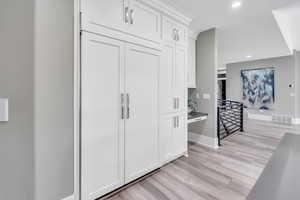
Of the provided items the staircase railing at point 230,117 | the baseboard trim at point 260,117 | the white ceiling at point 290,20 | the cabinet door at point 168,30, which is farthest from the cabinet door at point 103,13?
the baseboard trim at point 260,117

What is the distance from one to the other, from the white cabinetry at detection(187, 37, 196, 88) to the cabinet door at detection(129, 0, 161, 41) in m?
1.41

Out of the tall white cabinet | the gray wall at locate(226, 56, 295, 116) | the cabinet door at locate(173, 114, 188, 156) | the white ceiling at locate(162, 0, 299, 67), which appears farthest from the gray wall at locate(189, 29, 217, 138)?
the gray wall at locate(226, 56, 295, 116)

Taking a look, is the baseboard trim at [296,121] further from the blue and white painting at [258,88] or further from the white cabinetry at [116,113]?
the white cabinetry at [116,113]

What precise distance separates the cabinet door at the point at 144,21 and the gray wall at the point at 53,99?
76cm

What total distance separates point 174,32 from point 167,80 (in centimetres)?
90

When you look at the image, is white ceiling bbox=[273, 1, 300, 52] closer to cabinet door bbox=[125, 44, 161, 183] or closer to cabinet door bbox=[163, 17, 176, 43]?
cabinet door bbox=[163, 17, 176, 43]

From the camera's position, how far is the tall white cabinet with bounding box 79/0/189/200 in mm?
1623

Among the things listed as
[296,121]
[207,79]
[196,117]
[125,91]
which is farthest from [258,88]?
[125,91]

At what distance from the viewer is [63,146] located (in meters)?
1.55

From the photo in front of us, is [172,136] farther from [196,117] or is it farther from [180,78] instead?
[180,78]

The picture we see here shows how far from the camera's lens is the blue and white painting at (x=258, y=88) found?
21.8 ft

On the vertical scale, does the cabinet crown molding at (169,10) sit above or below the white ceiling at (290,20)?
below

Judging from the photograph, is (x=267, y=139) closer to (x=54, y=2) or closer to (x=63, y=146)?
(x=63, y=146)
